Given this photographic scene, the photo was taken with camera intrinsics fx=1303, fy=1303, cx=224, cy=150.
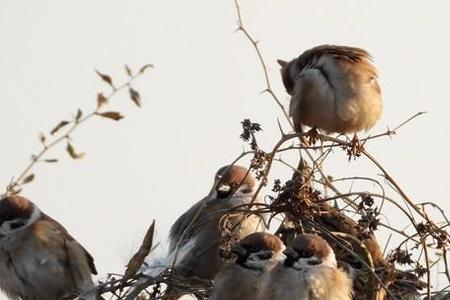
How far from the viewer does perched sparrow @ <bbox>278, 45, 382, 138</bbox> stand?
23.3ft

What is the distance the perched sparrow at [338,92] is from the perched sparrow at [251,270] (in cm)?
166

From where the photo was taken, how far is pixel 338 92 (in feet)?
23.3

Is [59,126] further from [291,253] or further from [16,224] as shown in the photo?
[16,224]

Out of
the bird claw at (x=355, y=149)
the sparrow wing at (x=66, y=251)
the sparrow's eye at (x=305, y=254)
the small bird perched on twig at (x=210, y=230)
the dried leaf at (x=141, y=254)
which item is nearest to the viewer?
the sparrow's eye at (x=305, y=254)

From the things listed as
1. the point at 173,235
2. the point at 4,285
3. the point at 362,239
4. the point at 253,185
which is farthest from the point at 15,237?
the point at 362,239

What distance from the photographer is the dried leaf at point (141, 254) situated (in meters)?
5.65

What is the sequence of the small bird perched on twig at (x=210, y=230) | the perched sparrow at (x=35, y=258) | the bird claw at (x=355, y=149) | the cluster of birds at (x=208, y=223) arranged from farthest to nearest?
the perched sparrow at (x=35, y=258)
the cluster of birds at (x=208, y=223)
the small bird perched on twig at (x=210, y=230)
the bird claw at (x=355, y=149)

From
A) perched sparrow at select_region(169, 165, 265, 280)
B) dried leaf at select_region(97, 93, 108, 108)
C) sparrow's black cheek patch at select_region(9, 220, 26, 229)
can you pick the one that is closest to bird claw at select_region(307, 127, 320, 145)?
perched sparrow at select_region(169, 165, 265, 280)

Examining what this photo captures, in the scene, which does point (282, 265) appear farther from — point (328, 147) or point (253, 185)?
point (253, 185)

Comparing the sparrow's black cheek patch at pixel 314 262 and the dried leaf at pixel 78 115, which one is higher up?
the dried leaf at pixel 78 115

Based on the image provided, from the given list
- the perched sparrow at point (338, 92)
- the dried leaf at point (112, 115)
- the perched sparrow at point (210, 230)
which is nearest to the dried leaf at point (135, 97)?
the dried leaf at point (112, 115)

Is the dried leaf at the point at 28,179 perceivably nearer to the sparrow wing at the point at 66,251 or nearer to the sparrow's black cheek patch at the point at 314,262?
the sparrow's black cheek patch at the point at 314,262

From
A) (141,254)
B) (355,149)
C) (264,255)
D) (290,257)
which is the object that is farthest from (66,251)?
(290,257)

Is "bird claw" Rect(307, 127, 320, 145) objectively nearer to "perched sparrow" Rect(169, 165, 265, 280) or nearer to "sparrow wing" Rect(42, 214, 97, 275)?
"perched sparrow" Rect(169, 165, 265, 280)
